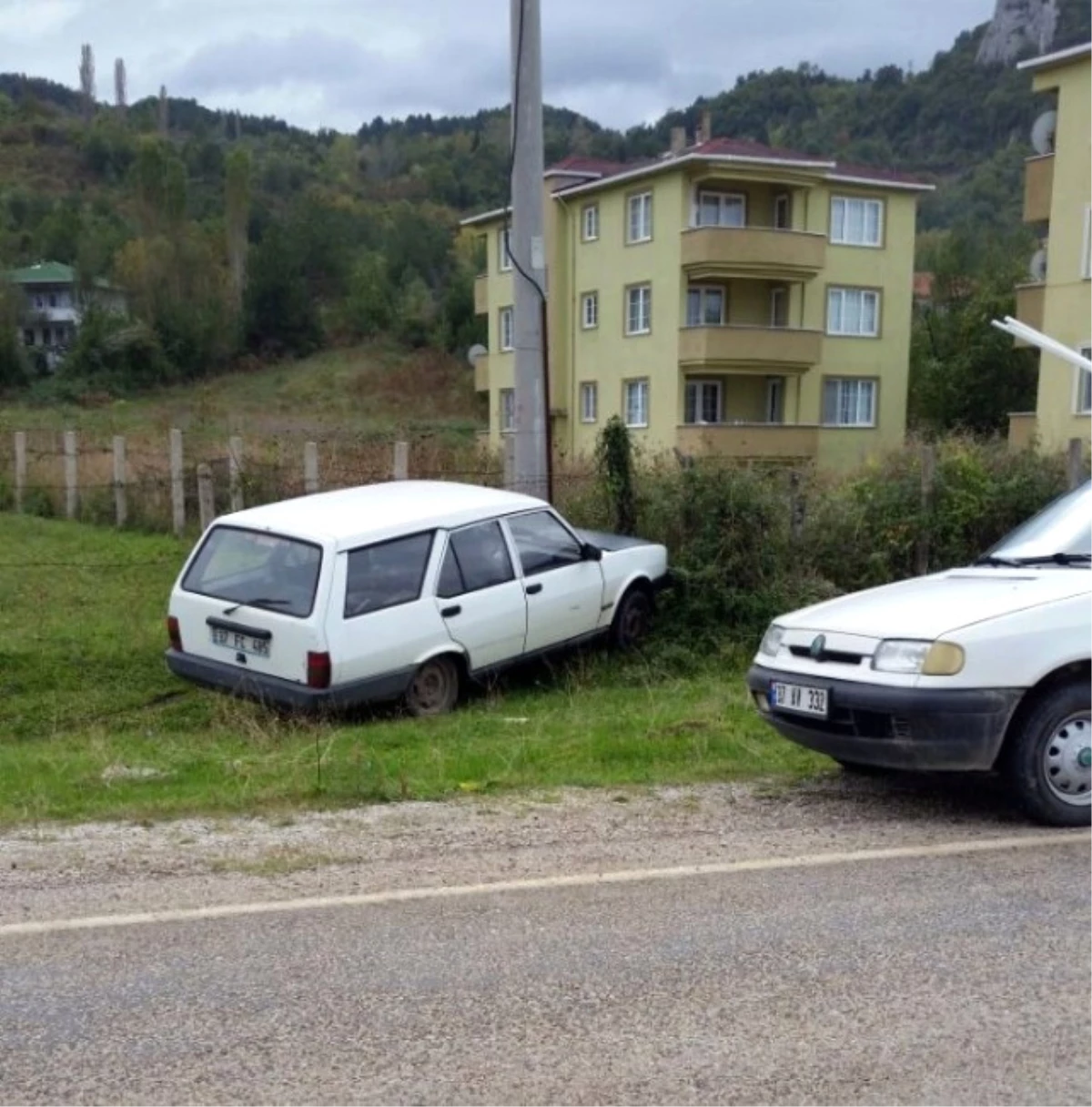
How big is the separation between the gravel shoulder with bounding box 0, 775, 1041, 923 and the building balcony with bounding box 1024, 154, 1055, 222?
2841 cm

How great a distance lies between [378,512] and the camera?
10.8 meters

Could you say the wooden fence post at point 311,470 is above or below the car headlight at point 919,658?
above

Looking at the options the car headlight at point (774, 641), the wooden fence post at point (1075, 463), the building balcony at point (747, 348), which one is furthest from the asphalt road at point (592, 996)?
the building balcony at point (747, 348)

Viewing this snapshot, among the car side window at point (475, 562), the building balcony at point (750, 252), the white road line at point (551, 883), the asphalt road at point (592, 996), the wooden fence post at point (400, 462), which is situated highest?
the building balcony at point (750, 252)

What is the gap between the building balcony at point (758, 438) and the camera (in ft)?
128

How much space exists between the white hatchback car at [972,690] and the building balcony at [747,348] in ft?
110

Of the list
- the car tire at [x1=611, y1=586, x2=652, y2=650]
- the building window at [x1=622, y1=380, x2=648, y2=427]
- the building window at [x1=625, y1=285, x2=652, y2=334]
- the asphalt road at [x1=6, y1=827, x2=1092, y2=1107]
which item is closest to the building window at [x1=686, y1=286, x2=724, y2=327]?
the building window at [x1=625, y1=285, x2=652, y2=334]

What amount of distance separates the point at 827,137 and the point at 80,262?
67794 mm

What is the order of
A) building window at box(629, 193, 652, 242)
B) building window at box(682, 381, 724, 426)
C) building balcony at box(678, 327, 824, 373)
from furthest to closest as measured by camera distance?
building window at box(629, 193, 652, 242), building window at box(682, 381, 724, 426), building balcony at box(678, 327, 824, 373)

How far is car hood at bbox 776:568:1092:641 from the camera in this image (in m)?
6.63

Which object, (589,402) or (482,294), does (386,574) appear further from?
(482,294)

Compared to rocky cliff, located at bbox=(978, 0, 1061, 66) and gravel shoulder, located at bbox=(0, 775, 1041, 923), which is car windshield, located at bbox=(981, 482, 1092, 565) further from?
rocky cliff, located at bbox=(978, 0, 1061, 66)

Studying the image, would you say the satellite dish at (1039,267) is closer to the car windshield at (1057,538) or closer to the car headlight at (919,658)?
the car windshield at (1057,538)

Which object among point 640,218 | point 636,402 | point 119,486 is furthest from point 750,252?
point 119,486
